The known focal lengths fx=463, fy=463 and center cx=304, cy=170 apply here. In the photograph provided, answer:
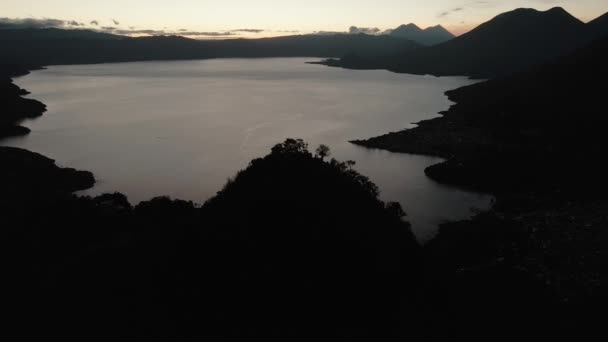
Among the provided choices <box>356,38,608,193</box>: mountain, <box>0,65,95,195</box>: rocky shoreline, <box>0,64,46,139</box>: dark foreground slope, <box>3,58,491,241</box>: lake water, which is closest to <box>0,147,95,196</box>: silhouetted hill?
<box>0,65,95,195</box>: rocky shoreline

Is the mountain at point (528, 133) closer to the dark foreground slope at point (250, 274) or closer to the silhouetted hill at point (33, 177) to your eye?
the dark foreground slope at point (250, 274)

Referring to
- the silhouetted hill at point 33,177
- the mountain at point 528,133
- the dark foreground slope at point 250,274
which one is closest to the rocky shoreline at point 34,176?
the silhouetted hill at point 33,177

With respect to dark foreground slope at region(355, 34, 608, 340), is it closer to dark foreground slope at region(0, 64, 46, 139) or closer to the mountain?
the mountain

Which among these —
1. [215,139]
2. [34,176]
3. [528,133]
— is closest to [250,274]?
[34,176]

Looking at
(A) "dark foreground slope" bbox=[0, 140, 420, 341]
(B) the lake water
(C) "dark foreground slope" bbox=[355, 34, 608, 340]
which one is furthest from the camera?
(B) the lake water

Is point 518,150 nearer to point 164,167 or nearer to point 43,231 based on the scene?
point 164,167

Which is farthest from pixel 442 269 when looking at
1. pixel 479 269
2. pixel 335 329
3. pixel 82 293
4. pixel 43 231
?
pixel 43 231

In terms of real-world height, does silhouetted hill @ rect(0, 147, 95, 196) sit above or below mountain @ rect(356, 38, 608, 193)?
below
